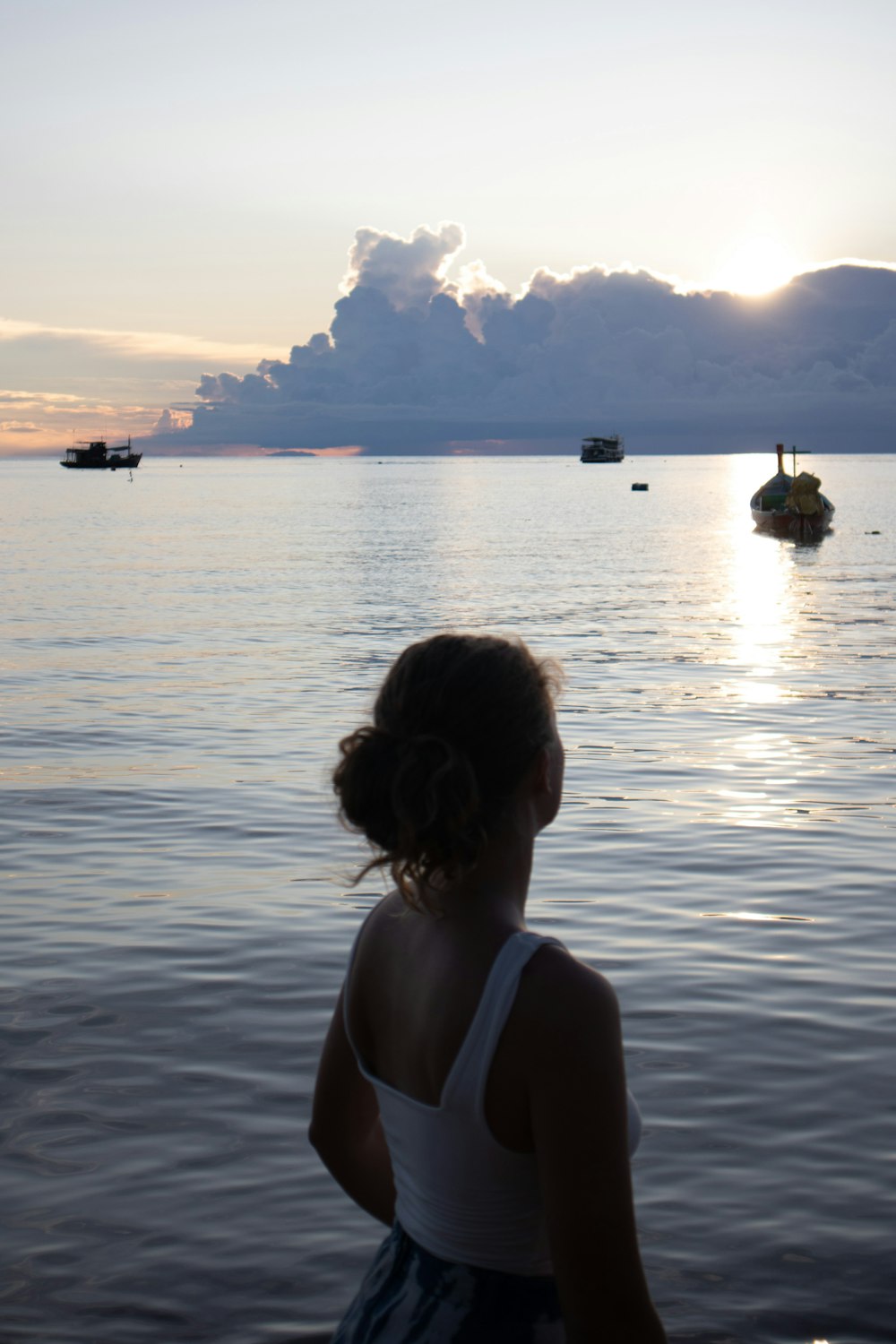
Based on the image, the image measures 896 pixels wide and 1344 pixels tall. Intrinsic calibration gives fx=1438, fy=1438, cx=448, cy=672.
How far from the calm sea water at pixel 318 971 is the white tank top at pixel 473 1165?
71cm

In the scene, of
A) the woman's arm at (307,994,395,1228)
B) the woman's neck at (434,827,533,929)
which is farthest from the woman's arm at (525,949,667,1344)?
the woman's arm at (307,994,395,1228)

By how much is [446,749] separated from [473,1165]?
67cm

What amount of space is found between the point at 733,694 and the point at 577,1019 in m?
20.5

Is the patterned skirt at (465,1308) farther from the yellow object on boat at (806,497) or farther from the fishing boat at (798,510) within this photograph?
the yellow object on boat at (806,497)

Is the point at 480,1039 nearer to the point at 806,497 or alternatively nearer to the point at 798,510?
the point at 798,510

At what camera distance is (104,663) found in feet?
85.5

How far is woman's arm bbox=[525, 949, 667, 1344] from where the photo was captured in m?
2.09

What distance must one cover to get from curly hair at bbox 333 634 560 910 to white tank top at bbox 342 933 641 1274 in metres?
0.20

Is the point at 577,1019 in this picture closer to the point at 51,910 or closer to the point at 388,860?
the point at 388,860

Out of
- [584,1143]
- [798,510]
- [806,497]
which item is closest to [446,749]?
[584,1143]

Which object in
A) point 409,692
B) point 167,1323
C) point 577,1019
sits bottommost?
point 167,1323

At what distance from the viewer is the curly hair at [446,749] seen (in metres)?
2.25

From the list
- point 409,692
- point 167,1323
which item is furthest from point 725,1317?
point 409,692

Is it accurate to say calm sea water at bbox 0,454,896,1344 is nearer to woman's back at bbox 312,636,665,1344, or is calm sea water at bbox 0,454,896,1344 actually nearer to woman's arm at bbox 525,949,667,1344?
woman's back at bbox 312,636,665,1344
